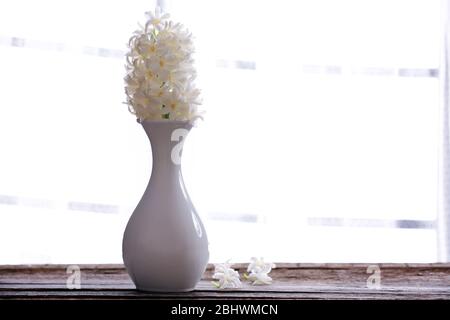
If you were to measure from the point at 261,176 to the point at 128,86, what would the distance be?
1780mm

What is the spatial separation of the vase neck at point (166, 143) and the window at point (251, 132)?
1656mm

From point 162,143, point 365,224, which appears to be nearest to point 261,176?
point 365,224

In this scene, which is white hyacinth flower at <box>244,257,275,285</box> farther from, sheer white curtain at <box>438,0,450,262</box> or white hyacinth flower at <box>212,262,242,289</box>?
sheer white curtain at <box>438,0,450,262</box>

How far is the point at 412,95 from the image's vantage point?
118 inches

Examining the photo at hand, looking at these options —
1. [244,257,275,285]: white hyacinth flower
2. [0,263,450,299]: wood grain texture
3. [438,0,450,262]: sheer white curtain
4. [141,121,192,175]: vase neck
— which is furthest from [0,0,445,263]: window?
[141,121,192,175]: vase neck

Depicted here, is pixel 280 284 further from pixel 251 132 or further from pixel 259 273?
pixel 251 132

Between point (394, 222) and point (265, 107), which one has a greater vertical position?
point (265, 107)

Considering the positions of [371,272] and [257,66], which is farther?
[257,66]

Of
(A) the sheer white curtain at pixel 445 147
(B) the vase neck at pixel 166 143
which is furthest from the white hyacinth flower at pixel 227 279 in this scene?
(A) the sheer white curtain at pixel 445 147

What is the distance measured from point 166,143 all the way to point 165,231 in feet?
0.48

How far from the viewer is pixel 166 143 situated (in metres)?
1.23

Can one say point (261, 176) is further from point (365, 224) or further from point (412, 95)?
point (412, 95)
